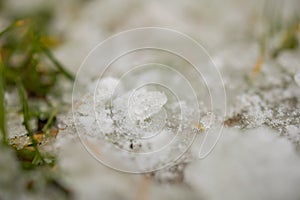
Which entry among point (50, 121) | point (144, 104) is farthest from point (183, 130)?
point (50, 121)

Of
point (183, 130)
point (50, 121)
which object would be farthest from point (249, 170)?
point (50, 121)

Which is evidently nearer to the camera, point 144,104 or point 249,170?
point 249,170

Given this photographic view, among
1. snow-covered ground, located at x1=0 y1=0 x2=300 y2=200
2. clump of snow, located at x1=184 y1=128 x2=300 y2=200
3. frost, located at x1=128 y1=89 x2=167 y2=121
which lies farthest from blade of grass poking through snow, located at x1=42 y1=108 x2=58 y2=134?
clump of snow, located at x1=184 y1=128 x2=300 y2=200

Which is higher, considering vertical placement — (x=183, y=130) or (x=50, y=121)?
(x=183, y=130)

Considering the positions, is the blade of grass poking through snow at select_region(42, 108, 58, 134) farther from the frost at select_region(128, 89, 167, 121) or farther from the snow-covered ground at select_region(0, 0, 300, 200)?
the frost at select_region(128, 89, 167, 121)

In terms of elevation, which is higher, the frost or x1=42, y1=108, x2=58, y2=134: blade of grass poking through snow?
the frost

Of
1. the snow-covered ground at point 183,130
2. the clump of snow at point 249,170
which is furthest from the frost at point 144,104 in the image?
the clump of snow at point 249,170

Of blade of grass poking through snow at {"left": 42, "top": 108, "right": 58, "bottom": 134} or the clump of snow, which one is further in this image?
blade of grass poking through snow at {"left": 42, "top": 108, "right": 58, "bottom": 134}

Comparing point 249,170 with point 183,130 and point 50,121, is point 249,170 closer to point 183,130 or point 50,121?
point 183,130
